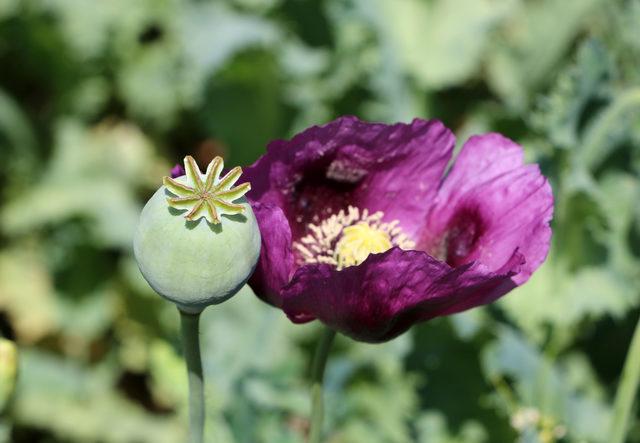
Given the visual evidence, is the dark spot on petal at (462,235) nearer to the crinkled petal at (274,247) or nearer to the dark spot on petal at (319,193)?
the dark spot on petal at (319,193)

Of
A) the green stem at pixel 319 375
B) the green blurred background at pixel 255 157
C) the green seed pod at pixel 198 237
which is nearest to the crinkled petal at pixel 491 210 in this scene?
the green stem at pixel 319 375

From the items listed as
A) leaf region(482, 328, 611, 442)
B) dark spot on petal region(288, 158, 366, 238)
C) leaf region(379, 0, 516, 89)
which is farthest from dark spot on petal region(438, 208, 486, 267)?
leaf region(379, 0, 516, 89)

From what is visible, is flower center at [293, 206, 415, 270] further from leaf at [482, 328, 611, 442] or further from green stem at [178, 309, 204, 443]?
leaf at [482, 328, 611, 442]

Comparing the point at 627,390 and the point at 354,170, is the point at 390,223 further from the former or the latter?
the point at 627,390

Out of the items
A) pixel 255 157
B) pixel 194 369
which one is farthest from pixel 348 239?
pixel 255 157

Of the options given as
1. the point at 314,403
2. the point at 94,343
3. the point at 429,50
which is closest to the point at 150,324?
the point at 94,343

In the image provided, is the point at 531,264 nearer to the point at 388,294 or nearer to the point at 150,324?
the point at 388,294
